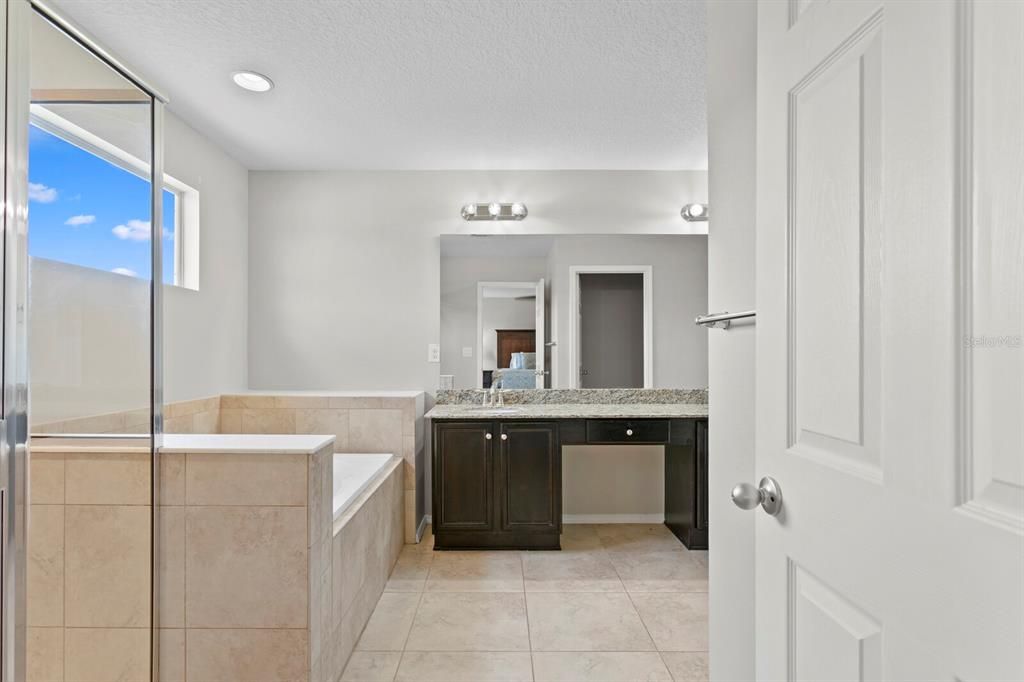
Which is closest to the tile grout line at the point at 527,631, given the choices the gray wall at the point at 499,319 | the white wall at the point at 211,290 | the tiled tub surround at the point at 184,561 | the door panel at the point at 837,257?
the tiled tub surround at the point at 184,561

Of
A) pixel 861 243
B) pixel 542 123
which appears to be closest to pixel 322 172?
pixel 542 123

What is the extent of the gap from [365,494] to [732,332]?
177cm

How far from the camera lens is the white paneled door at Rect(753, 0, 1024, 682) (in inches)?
18.9

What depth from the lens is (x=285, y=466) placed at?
1588mm

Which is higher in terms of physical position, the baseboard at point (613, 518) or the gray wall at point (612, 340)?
the gray wall at point (612, 340)

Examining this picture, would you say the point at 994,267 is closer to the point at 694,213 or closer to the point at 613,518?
Answer: the point at 694,213

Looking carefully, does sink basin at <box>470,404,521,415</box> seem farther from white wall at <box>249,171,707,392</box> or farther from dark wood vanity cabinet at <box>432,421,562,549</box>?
white wall at <box>249,171,707,392</box>

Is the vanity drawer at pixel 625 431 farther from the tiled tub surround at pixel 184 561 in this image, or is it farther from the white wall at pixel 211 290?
the white wall at pixel 211 290

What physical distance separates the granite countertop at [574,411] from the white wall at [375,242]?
18.6 inches

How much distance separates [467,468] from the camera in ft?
10.4

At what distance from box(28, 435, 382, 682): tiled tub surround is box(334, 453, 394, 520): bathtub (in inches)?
19.5

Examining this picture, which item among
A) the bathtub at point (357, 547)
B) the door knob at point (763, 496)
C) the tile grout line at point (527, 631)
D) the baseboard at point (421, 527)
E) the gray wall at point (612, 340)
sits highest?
the gray wall at point (612, 340)

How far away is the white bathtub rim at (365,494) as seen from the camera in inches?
81.0

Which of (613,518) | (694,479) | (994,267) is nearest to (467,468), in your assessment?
(613,518)
